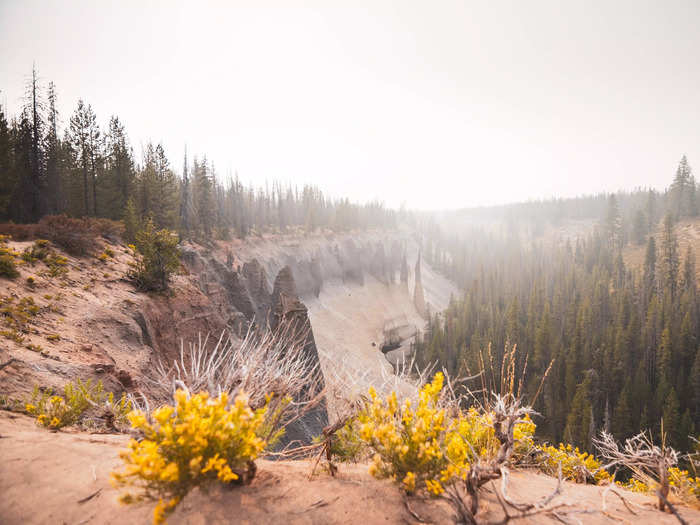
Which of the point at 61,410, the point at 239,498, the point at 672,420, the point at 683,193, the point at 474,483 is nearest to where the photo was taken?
the point at 239,498

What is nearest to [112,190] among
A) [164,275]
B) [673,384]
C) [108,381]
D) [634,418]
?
[164,275]

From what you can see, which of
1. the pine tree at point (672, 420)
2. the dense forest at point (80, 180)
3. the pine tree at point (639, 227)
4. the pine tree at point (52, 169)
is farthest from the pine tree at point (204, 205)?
the pine tree at point (639, 227)

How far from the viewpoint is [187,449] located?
9.00 ft

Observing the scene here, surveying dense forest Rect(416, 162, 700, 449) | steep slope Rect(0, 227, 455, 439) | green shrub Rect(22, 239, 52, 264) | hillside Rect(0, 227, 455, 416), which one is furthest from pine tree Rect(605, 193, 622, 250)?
green shrub Rect(22, 239, 52, 264)

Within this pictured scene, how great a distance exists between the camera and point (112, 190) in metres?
33.4

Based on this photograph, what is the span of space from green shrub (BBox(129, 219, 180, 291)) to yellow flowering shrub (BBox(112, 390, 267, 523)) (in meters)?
9.73

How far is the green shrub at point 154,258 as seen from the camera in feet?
36.4

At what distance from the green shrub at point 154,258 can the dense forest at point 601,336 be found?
1496cm

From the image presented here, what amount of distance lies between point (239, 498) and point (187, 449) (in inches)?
33.3

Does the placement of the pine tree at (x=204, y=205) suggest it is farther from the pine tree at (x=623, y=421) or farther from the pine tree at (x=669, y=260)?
the pine tree at (x=669, y=260)

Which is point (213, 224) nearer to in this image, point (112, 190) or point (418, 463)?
point (112, 190)

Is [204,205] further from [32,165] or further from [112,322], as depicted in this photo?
[112,322]

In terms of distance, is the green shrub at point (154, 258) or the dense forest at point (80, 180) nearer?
the green shrub at point (154, 258)

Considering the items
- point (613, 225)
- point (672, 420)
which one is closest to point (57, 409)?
point (672, 420)
